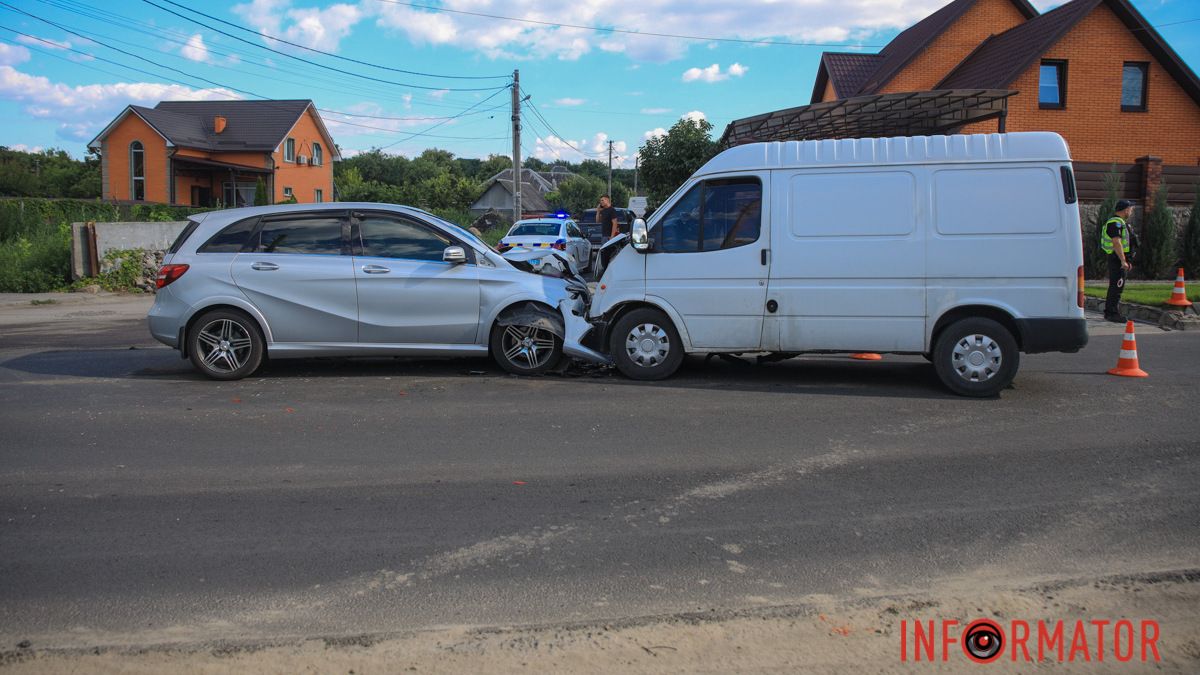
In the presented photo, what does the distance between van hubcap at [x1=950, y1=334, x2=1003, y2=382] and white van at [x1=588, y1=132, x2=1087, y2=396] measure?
12mm

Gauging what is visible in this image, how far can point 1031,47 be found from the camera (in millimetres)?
25672

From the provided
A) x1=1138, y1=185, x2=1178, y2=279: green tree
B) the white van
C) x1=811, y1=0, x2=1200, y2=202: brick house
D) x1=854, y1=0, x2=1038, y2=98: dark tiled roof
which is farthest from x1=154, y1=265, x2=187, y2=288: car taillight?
x1=854, y1=0, x2=1038, y2=98: dark tiled roof

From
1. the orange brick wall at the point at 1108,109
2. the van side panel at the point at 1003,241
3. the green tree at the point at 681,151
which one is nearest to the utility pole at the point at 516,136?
the green tree at the point at 681,151

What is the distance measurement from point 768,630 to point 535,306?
5927 millimetres

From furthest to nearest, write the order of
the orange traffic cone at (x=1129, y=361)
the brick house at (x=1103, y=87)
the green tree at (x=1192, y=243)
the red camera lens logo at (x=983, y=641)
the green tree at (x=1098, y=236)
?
the brick house at (x=1103, y=87), the green tree at (x=1192, y=243), the green tree at (x=1098, y=236), the orange traffic cone at (x=1129, y=361), the red camera lens logo at (x=983, y=641)

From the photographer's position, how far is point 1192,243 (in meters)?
20.5

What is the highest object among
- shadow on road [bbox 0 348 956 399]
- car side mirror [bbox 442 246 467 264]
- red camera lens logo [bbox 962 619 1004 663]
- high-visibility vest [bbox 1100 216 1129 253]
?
high-visibility vest [bbox 1100 216 1129 253]

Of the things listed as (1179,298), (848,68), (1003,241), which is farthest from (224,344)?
(848,68)

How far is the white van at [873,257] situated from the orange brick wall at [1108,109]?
19264mm

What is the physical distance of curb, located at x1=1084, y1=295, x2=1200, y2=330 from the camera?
13.6 meters

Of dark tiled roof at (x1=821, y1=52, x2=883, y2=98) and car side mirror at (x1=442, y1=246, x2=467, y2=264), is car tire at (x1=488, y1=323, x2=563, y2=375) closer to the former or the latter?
car side mirror at (x1=442, y1=246, x2=467, y2=264)

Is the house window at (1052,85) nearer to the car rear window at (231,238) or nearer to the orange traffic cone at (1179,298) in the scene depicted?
the orange traffic cone at (1179,298)

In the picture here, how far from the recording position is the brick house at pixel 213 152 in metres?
46.2

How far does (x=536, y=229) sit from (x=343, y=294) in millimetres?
16431
